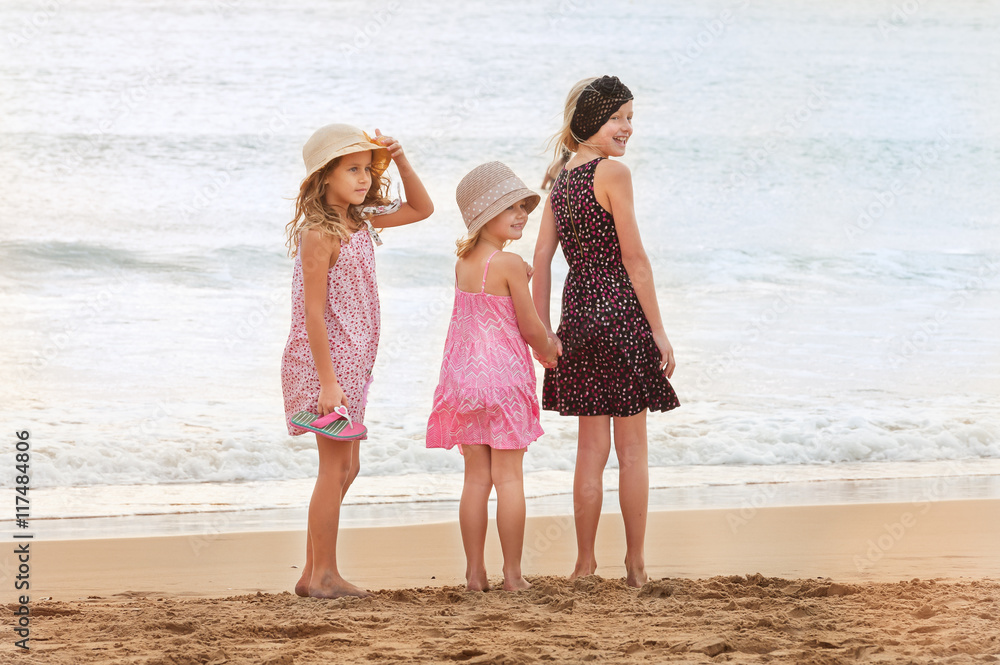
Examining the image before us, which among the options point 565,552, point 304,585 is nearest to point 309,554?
point 304,585

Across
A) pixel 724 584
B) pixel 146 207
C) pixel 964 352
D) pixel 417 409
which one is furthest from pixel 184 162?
pixel 724 584

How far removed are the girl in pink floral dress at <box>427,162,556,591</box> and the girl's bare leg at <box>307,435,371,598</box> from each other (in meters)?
0.33

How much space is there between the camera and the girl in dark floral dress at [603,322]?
137 inches

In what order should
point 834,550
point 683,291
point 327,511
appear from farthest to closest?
point 683,291
point 834,550
point 327,511

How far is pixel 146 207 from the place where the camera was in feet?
51.8

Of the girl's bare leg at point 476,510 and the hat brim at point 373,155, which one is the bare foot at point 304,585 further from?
the hat brim at point 373,155

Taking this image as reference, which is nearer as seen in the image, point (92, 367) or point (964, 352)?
point (92, 367)

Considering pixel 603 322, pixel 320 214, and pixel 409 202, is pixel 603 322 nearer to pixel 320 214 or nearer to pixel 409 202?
pixel 409 202

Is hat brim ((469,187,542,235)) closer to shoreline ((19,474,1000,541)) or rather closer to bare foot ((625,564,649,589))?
bare foot ((625,564,649,589))

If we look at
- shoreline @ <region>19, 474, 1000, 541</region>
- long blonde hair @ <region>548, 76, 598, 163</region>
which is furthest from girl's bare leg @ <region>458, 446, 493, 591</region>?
shoreline @ <region>19, 474, 1000, 541</region>

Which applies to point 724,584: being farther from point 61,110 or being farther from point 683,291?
point 61,110

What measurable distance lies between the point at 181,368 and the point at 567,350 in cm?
562

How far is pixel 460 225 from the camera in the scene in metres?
15.7

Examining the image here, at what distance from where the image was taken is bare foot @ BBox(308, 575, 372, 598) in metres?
3.37
